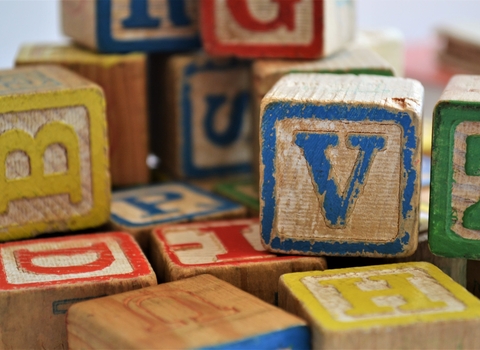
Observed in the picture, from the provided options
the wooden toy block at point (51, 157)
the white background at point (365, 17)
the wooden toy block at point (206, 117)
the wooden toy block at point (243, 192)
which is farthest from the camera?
the white background at point (365, 17)

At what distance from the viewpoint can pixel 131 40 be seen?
1.46 metres

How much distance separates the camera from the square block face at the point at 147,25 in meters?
1.44

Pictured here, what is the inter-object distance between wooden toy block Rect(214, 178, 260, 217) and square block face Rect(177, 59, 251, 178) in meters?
0.07

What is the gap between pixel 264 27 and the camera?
53.9 inches

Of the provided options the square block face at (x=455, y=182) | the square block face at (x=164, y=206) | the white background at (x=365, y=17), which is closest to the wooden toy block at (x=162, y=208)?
the square block face at (x=164, y=206)

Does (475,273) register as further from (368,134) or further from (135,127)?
(135,127)

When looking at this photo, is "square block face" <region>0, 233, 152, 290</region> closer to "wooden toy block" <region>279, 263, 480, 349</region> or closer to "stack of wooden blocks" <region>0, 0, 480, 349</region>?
"stack of wooden blocks" <region>0, 0, 480, 349</region>

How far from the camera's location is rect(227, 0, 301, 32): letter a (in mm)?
1356

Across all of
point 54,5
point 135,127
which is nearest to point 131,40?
point 135,127

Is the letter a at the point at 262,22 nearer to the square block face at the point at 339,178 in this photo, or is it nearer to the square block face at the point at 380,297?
the square block face at the point at 339,178

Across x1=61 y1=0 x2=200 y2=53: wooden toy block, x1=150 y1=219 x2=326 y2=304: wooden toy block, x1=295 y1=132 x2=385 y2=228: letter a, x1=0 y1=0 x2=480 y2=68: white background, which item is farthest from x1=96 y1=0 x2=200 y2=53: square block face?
x1=0 y1=0 x2=480 y2=68: white background

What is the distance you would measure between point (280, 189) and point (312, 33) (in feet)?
1.32

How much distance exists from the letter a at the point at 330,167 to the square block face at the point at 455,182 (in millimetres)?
85

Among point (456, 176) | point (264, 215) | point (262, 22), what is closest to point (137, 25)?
point (262, 22)
